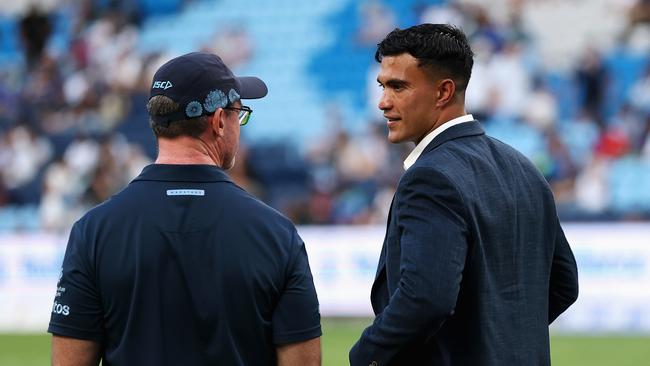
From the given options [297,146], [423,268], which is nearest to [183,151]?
[423,268]

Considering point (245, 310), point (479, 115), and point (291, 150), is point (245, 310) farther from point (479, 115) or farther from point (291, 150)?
point (291, 150)

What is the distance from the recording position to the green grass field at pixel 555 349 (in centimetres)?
1023

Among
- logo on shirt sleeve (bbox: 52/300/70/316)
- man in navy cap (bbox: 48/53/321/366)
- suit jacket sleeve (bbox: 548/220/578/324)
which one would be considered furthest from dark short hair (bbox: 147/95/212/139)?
suit jacket sleeve (bbox: 548/220/578/324)

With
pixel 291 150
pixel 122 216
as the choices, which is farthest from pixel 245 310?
pixel 291 150

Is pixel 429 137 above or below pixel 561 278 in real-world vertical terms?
above

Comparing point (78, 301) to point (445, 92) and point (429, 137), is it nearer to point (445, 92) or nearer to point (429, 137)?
point (429, 137)

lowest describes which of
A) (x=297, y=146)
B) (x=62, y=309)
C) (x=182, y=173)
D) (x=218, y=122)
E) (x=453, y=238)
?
(x=297, y=146)

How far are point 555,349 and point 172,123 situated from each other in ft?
28.3

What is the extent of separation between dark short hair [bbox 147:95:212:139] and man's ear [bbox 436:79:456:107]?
0.80 m

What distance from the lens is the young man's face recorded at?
3.55 meters

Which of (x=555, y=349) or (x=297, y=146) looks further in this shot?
(x=297, y=146)

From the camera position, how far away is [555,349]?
11.1 m

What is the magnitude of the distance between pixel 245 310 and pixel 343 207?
12727mm

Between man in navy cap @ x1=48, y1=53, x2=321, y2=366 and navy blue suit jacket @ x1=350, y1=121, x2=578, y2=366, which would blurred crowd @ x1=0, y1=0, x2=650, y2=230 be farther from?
man in navy cap @ x1=48, y1=53, x2=321, y2=366
